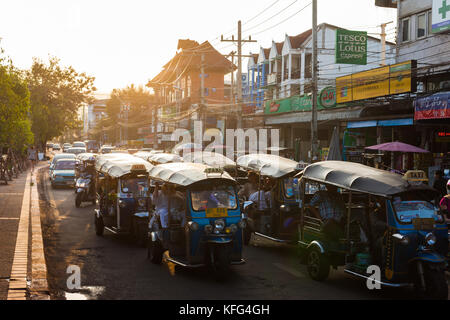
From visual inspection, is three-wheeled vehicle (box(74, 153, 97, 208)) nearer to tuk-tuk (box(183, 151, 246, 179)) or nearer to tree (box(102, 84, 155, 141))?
tuk-tuk (box(183, 151, 246, 179))

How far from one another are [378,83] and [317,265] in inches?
639

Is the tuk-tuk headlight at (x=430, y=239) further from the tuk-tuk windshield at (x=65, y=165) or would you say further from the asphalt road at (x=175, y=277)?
the tuk-tuk windshield at (x=65, y=165)

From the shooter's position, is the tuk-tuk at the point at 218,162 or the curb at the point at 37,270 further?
the tuk-tuk at the point at 218,162

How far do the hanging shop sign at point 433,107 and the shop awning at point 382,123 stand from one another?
1685 millimetres

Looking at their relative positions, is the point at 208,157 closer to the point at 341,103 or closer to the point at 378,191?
the point at 341,103

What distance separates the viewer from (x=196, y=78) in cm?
6406

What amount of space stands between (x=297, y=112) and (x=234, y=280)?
24755 mm

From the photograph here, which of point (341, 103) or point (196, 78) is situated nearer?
point (341, 103)

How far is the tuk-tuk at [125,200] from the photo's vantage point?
12648 mm

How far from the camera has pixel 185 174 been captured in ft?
32.4

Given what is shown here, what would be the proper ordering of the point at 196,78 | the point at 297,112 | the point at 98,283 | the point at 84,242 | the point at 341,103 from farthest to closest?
the point at 196,78 < the point at 297,112 < the point at 341,103 < the point at 84,242 < the point at 98,283

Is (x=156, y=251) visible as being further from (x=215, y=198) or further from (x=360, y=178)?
(x=360, y=178)

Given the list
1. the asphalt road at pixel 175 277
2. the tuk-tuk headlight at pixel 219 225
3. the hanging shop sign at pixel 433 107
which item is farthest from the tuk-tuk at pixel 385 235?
the hanging shop sign at pixel 433 107
